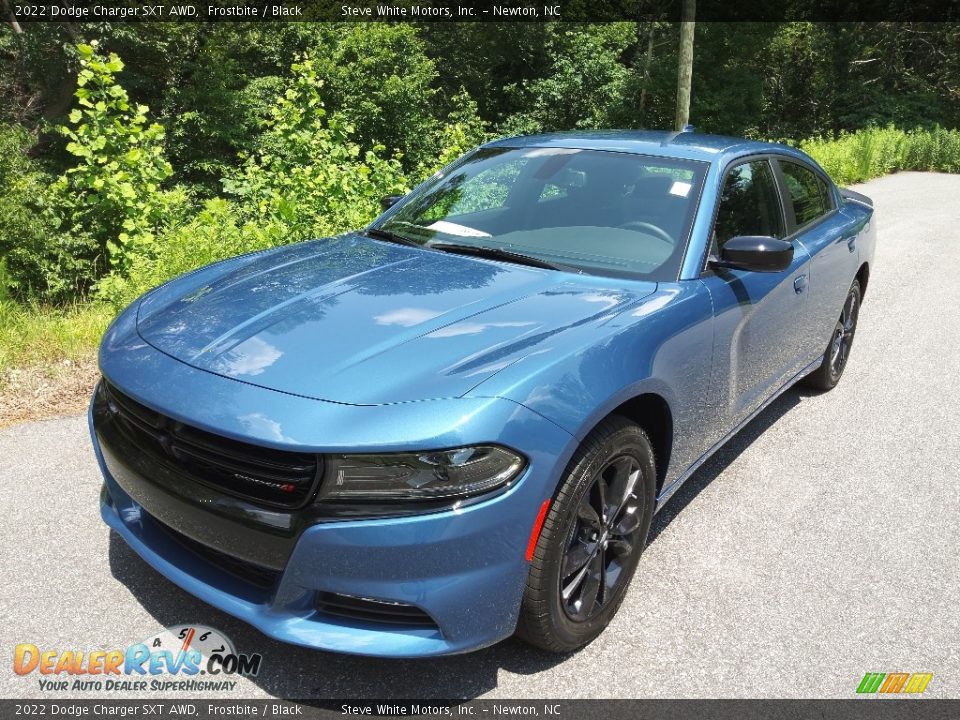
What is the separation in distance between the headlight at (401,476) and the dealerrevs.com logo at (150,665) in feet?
2.66

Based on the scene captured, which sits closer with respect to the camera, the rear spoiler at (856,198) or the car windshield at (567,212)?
the car windshield at (567,212)

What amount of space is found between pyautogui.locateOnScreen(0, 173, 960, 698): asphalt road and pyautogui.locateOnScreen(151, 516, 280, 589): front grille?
1.12 feet

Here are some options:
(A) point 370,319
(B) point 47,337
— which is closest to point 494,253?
(A) point 370,319

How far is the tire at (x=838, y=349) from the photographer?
16.4 ft

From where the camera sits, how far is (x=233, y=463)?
2154 mm

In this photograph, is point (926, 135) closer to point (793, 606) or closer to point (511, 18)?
point (511, 18)

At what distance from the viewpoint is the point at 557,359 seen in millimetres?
2387

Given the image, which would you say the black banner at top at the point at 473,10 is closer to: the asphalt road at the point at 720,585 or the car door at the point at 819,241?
the asphalt road at the point at 720,585

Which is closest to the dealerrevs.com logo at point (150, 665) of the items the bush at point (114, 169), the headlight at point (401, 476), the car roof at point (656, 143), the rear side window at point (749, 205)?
the headlight at point (401, 476)

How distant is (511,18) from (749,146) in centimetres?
2843

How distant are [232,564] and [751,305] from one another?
2.35m

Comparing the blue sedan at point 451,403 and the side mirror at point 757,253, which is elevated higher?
the side mirror at point 757,253

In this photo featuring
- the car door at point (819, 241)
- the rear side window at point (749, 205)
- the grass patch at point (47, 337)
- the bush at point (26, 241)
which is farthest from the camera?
the bush at point (26, 241)

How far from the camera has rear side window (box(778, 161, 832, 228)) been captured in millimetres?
4285
